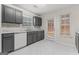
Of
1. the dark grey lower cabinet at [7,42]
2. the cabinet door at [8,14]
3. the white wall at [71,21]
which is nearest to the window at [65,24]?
the white wall at [71,21]

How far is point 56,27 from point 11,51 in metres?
4.58

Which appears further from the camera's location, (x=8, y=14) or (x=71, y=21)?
(x=71, y=21)

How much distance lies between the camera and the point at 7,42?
3.99 meters

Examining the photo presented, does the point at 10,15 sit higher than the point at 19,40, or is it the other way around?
the point at 10,15

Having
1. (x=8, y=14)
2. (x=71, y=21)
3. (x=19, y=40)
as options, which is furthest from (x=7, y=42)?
(x=71, y=21)

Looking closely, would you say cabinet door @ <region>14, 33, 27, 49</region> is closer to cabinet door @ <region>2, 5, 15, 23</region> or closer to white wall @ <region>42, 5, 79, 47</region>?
cabinet door @ <region>2, 5, 15, 23</region>

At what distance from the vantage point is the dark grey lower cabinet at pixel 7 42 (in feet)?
12.5

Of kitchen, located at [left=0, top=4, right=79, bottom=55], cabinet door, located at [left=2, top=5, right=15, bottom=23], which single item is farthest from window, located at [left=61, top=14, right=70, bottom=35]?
cabinet door, located at [left=2, top=5, right=15, bottom=23]

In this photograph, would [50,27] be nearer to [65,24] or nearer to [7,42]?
[65,24]

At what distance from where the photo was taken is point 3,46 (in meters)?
3.78

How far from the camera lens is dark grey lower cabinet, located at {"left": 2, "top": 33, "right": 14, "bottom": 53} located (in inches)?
150
